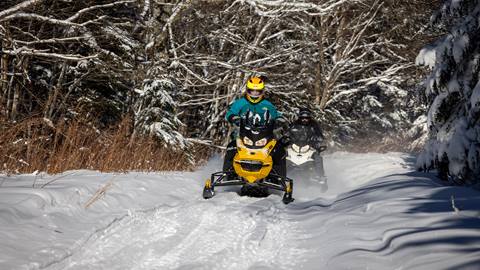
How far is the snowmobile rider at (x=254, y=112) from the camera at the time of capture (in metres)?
8.15

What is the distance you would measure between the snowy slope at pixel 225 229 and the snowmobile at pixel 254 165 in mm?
661

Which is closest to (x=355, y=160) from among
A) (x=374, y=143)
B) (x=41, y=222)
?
(x=41, y=222)

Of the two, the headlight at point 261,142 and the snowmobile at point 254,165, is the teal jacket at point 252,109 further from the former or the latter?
the headlight at point 261,142

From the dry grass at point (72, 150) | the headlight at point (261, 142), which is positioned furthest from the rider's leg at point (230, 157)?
the dry grass at point (72, 150)

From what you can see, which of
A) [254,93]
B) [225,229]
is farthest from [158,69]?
[225,229]

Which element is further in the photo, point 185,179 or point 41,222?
point 185,179

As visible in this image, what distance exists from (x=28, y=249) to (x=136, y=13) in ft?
37.9

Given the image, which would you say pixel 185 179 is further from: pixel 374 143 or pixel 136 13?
pixel 374 143

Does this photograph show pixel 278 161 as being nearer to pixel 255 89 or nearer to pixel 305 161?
pixel 255 89

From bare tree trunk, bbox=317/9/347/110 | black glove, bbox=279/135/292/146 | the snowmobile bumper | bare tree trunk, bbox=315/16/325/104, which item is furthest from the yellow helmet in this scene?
bare tree trunk, bbox=317/9/347/110

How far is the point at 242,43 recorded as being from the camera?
12.9m

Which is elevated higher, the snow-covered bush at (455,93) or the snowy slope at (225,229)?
the snow-covered bush at (455,93)

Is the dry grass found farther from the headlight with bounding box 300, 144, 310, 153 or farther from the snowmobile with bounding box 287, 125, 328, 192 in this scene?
the headlight with bounding box 300, 144, 310, 153

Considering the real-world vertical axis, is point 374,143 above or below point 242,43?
below
